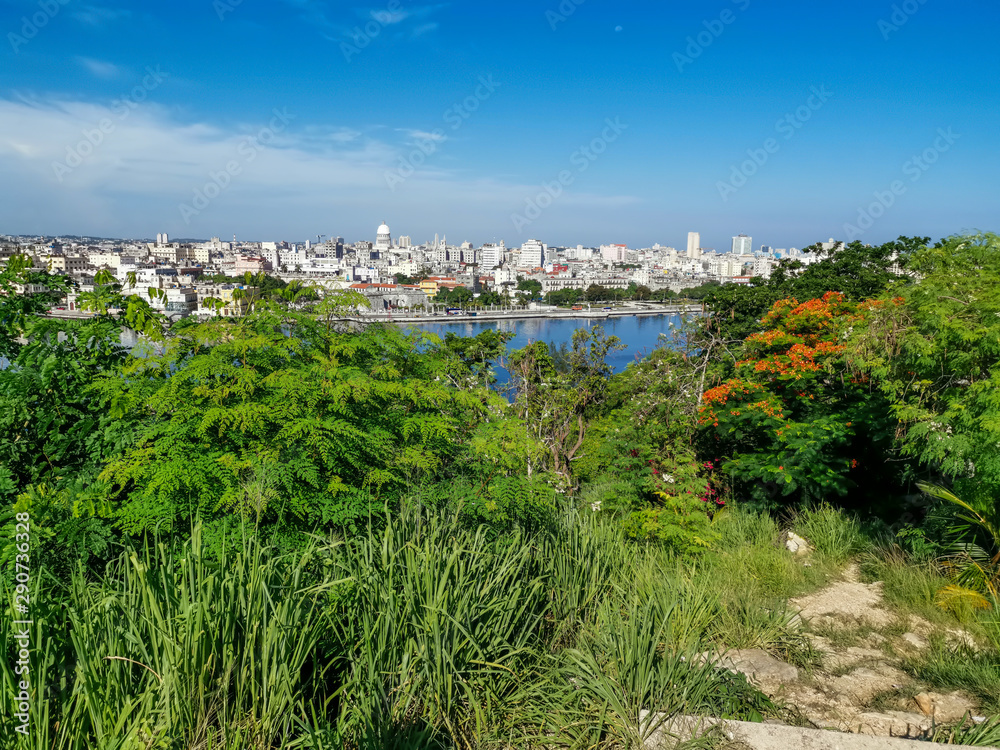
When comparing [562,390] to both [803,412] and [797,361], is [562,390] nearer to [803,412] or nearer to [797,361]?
[803,412]

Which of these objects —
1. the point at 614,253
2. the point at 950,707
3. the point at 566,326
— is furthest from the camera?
the point at 614,253

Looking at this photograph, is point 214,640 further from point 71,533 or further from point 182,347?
point 182,347

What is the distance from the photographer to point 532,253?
176500 millimetres

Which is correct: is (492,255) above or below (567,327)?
above

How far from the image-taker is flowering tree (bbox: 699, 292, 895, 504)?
18.8 ft

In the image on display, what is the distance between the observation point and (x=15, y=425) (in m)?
3.12

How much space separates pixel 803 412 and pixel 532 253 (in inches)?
6833

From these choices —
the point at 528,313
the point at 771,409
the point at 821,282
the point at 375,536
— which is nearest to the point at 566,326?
the point at 528,313

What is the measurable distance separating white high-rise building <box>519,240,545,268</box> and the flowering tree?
16711 centimetres

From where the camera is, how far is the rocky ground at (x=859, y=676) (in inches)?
104

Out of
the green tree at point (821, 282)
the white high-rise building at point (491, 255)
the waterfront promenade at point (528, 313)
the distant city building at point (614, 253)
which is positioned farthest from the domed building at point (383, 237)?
the green tree at point (821, 282)

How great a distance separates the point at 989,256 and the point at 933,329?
616 millimetres

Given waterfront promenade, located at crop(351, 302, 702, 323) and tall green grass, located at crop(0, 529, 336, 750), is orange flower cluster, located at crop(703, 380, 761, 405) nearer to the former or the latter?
tall green grass, located at crop(0, 529, 336, 750)

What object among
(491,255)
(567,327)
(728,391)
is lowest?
(567,327)
